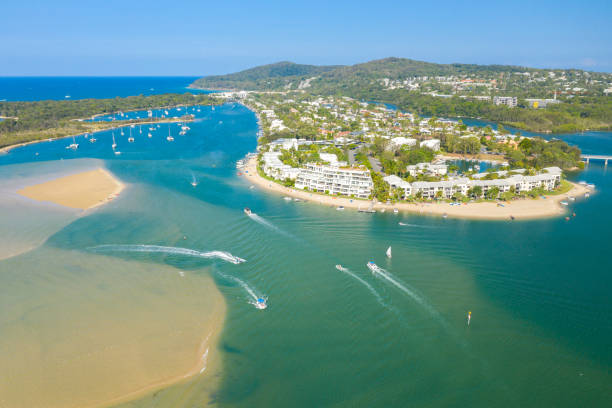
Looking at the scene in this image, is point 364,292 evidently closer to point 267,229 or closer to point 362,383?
point 362,383

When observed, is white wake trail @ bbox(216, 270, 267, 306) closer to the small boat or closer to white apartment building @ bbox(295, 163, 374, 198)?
the small boat

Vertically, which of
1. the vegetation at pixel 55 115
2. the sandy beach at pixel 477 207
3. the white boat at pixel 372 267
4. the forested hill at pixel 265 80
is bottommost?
the white boat at pixel 372 267

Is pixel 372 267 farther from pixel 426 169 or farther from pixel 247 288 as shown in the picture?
pixel 426 169

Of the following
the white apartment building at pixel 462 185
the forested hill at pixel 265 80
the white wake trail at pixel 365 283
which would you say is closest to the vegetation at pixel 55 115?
the white apartment building at pixel 462 185

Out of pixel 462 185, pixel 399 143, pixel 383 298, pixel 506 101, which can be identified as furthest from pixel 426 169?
pixel 506 101

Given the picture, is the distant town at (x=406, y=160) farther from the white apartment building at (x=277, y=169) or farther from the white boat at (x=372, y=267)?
the white boat at (x=372, y=267)

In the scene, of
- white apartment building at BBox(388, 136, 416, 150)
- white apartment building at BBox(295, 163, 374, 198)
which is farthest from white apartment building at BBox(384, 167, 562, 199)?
white apartment building at BBox(388, 136, 416, 150)

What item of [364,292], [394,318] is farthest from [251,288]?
[394,318]
